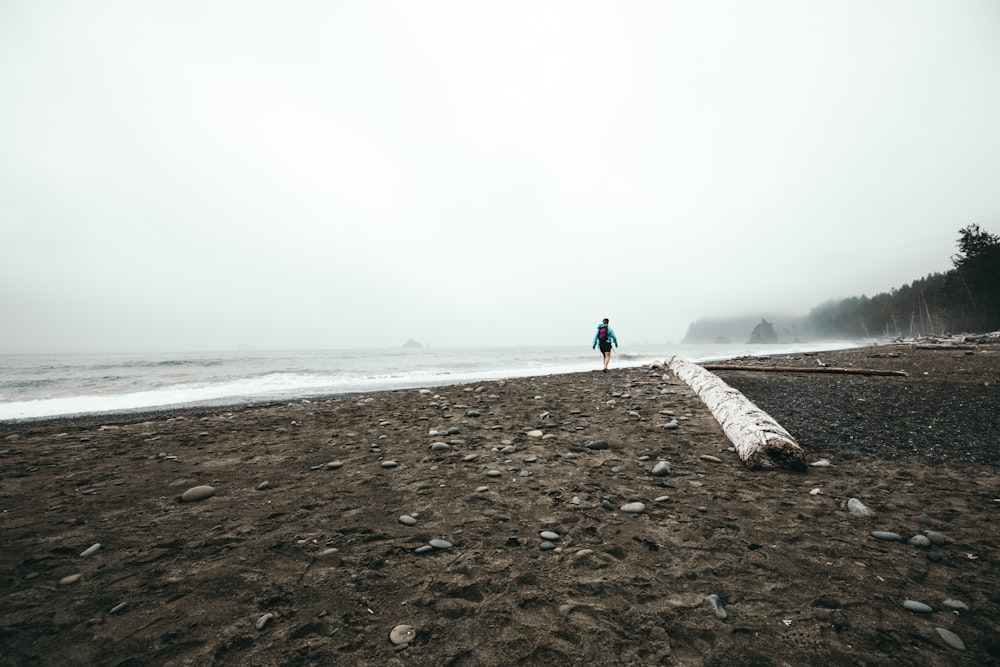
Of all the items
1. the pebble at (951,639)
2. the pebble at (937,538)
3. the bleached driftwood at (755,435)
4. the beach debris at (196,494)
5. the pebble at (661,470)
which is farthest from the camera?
the bleached driftwood at (755,435)

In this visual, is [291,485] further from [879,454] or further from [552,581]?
[879,454]

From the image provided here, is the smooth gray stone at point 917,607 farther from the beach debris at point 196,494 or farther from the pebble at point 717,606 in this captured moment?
the beach debris at point 196,494

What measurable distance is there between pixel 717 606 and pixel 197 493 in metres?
5.08

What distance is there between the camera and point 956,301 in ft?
182

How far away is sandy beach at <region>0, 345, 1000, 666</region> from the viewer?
2102mm

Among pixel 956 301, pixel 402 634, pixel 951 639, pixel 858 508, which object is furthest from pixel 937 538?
pixel 956 301

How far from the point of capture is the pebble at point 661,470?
14.9 feet

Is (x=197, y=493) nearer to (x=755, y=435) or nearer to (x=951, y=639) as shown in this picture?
(x=951, y=639)

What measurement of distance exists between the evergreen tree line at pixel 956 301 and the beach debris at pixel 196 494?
75.7 m

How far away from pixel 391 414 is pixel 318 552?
5.45m

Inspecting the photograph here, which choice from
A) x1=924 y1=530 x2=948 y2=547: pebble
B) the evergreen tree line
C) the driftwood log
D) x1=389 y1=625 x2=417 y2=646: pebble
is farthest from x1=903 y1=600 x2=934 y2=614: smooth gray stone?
the evergreen tree line

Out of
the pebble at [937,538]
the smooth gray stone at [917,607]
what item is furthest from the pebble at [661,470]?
the smooth gray stone at [917,607]

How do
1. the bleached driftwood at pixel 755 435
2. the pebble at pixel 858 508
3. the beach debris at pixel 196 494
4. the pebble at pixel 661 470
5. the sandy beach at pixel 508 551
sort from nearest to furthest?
1. the sandy beach at pixel 508 551
2. the pebble at pixel 858 508
3. the beach debris at pixel 196 494
4. the pebble at pixel 661 470
5. the bleached driftwood at pixel 755 435

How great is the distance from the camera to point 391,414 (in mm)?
8430
